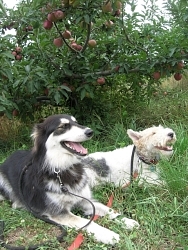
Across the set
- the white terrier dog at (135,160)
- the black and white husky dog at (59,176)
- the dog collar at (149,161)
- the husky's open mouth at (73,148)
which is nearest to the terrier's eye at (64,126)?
the black and white husky dog at (59,176)

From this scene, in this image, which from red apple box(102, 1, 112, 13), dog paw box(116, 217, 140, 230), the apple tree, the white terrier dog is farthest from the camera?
the apple tree

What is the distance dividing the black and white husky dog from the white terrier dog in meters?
0.49

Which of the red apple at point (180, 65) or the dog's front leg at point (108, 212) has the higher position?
the red apple at point (180, 65)

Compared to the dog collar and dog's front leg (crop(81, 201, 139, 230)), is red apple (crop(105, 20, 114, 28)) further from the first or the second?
dog's front leg (crop(81, 201, 139, 230))

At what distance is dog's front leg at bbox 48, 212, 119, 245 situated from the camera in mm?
2777

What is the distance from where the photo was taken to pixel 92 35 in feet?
17.3

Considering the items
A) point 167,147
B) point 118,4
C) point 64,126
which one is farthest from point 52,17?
point 167,147

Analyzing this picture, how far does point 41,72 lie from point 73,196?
7.11 feet

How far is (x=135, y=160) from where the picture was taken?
3914 millimetres

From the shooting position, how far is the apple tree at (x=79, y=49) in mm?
4355

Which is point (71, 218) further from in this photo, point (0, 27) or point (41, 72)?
point (0, 27)

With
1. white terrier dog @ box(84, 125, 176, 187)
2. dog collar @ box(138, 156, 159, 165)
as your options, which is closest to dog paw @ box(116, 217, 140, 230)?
white terrier dog @ box(84, 125, 176, 187)

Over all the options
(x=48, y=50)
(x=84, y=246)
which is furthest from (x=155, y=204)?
(x=48, y=50)

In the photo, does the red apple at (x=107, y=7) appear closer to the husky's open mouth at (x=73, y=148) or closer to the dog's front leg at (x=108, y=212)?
the husky's open mouth at (x=73, y=148)
